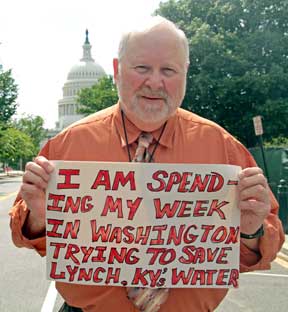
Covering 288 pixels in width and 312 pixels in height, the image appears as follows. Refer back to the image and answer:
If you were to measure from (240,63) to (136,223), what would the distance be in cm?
2359

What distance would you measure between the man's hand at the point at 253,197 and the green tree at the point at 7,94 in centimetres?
4187

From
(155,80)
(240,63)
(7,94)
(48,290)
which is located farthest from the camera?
(7,94)

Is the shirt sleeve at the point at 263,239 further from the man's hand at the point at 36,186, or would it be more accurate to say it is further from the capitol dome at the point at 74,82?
the capitol dome at the point at 74,82

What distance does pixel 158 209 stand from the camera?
2.31 metres

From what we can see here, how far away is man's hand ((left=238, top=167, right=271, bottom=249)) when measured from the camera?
222cm

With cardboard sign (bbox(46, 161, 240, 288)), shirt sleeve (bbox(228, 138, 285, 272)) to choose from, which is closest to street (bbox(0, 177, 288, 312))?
shirt sleeve (bbox(228, 138, 285, 272))

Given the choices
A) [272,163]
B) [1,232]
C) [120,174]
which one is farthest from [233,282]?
[272,163]

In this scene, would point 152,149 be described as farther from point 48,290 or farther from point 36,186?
point 48,290

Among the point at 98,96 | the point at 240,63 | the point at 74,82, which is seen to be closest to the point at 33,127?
the point at 74,82

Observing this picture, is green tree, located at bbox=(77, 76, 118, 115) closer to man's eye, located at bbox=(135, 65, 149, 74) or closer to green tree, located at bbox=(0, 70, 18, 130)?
green tree, located at bbox=(0, 70, 18, 130)

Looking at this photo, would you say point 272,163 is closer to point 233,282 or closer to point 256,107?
point 256,107

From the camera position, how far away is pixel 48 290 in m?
6.93

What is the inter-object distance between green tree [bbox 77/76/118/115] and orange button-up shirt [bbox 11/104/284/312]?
140 feet

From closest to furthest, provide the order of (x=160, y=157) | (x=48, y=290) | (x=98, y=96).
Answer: (x=160, y=157), (x=48, y=290), (x=98, y=96)
